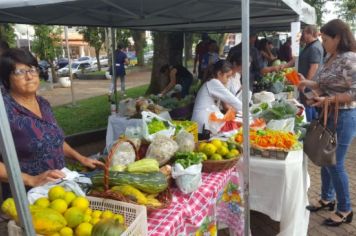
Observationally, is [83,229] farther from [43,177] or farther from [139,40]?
[139,40]

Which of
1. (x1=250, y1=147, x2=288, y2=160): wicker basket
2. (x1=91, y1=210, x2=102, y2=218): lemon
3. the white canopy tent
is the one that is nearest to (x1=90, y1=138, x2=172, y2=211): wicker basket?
(x1=91, y1=210, x2=102, y2=218): lemon

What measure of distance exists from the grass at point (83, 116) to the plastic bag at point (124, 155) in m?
4.95

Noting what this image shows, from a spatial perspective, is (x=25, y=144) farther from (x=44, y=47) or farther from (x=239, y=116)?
(x=44, y=47)

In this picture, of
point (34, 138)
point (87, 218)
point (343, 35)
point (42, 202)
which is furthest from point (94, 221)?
point (343, 35)

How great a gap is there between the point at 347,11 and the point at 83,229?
3433 cm

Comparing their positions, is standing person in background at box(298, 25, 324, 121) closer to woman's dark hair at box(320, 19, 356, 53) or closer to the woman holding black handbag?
the woman holding black handbag

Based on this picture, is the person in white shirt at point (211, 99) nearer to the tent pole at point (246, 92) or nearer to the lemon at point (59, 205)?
the tent pole at point (246, 92)

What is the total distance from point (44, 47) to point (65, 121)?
29.9 ft

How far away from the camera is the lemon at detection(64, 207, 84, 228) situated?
1.38 metres

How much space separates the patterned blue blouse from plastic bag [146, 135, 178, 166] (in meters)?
0.60

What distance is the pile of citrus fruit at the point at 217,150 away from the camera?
2.38 meters

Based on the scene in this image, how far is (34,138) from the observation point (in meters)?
1.96

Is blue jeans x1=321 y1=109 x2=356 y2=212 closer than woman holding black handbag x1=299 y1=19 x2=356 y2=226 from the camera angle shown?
No

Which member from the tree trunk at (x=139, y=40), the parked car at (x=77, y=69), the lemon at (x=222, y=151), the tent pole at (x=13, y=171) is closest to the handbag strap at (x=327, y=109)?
the lemon at (x=222, y=151)
